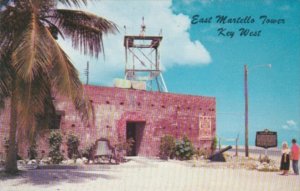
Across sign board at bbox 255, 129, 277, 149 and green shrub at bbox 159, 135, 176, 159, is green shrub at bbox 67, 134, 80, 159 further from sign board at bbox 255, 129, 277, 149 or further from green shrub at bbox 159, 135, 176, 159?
sign board at bbox 255, 129, 277, 149

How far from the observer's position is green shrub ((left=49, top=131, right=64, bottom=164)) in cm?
1495

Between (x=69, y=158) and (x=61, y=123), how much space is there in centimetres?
158

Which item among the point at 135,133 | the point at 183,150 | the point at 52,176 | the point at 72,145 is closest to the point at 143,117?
the point at 135,133

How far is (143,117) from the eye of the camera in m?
19.7

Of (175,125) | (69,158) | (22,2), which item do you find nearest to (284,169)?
(175,125)

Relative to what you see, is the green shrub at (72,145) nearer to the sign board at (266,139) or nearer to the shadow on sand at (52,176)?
the shadow on sand at (52,176)

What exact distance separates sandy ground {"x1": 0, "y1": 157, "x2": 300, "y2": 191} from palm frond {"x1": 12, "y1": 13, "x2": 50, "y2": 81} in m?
2.96

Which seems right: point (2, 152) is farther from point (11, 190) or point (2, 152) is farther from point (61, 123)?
point (11, 190)

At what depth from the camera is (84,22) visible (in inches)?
459

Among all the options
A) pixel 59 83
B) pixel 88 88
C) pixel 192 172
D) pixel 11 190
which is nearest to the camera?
pixel 11 190

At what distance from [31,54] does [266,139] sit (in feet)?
44.5

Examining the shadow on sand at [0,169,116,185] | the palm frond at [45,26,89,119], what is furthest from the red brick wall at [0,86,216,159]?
the palm frond at [45,26,89,119]

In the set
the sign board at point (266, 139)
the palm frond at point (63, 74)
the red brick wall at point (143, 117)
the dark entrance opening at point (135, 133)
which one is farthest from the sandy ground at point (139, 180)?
the sign board at point (266, 139)

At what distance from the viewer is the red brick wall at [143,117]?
17.1 metres
